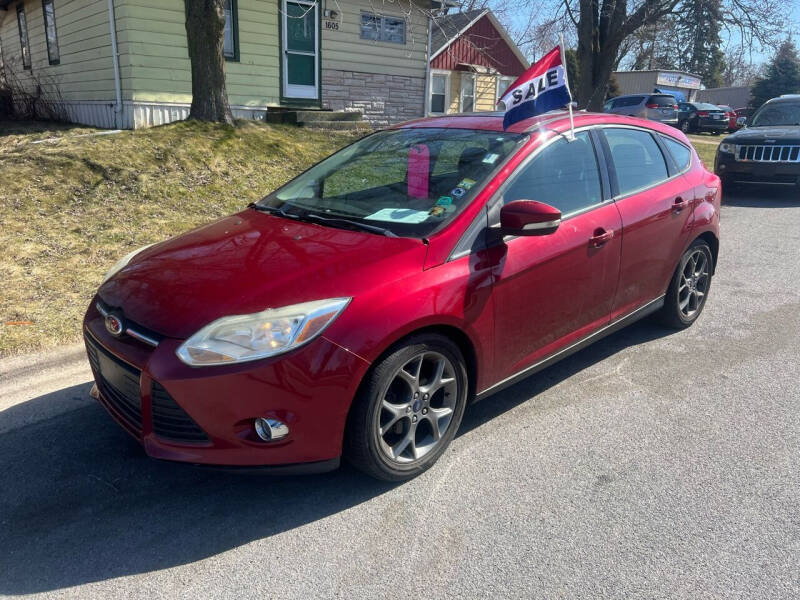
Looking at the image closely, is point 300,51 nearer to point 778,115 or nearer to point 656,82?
point 778,115

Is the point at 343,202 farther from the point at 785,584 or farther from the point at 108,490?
the point at 785,584

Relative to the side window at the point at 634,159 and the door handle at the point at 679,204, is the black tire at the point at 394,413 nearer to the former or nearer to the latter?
the side window at the point at 634,159

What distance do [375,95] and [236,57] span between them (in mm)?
4209

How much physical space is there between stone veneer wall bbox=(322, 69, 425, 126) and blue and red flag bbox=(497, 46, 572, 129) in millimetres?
12555

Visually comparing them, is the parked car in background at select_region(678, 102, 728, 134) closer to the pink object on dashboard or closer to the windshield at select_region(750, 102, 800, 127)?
the windshield at select_region(750, 102, 800, 127)

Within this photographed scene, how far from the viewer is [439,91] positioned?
2294 cm

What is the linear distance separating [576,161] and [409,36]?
15018 millimetres

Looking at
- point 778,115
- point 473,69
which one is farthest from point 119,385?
point 473,69

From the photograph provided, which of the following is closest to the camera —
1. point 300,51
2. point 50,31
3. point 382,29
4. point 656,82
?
point 300,51

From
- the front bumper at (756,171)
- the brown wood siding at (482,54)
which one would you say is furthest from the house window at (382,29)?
the front bumper at (756,171)

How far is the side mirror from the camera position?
3.04m

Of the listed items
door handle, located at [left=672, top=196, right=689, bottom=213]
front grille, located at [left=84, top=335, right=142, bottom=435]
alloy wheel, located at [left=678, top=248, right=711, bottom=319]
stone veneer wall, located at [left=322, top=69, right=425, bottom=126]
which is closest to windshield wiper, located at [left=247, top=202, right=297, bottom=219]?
front grille, located at [left=84, top=335, right=142, bottom=435]

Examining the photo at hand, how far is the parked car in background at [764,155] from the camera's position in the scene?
34.0 ft

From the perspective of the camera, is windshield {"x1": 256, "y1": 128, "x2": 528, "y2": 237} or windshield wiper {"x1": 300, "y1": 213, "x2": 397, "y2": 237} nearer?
windshield wiper {"x1": 300, "y1": 213, "x2": 397, "y2": 237}
